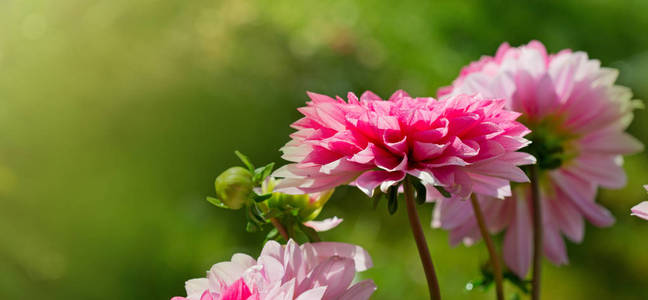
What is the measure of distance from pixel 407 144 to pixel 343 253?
0.18ft

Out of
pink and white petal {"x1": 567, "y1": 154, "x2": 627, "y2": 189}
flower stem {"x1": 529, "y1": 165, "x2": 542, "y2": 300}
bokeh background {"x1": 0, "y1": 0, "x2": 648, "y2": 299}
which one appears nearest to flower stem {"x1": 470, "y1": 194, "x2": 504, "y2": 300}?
flower stem {"x1": 529, "y1": 165, "x2": 542, "y2": 300}

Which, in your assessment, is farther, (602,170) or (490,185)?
(602,170)

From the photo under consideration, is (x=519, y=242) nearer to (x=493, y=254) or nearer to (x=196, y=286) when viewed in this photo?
(x=493, y=254)

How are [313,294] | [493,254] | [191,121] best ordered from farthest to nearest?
[191,121]
[493,254]
[313,294]

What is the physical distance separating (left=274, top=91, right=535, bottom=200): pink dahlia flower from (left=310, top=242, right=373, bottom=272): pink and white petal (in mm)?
25

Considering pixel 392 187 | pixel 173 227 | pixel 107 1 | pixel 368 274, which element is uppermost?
pixel 107 1

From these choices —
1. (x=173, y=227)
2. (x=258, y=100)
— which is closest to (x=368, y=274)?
(x=173, y=227)

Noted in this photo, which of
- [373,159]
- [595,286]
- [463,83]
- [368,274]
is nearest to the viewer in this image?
[373,159]

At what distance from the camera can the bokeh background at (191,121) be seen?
4.92 feet

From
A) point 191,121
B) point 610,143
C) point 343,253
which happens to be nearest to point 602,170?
point 610,143

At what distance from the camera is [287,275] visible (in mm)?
274

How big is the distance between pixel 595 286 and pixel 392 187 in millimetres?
1373

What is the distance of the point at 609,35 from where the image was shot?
183cm

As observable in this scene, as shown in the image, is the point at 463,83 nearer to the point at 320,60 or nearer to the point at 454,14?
the point at 320,60
